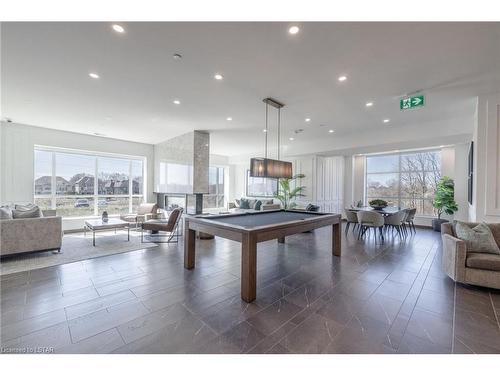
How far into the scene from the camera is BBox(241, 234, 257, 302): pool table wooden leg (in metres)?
2.62

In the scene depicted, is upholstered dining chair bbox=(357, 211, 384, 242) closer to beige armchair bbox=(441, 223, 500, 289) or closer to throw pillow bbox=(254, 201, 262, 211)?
beige armchair bbox=(441, 223, 500, 289)

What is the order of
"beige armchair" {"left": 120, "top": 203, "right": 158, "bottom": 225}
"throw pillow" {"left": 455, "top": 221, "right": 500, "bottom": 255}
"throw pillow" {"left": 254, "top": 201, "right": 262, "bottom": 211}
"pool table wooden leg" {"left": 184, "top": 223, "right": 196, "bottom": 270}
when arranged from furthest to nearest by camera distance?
"throw pillow" {"left": 254, "top": 201, "right": 262, "bottom": 211} < "beige armchair" {"left": 120, "top": 203, "right": 158, "bottom": 225} < "pool table wooden leg" {"left": 184, "top": 223, "right": 196, "bottom": 270} < "throw pillow" {"left": 455, "top": 221, "right": 500, "bottom": 255}

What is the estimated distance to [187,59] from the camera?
2924 mm

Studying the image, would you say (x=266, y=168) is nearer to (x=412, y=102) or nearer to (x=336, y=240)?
(x=336, y=240)

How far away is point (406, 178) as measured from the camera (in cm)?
802

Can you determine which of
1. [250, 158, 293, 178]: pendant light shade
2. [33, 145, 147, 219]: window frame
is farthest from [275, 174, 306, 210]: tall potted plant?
[33, 145, 147, 219]: window frame

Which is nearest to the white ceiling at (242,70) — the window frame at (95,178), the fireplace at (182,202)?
the window frame at (95,178)

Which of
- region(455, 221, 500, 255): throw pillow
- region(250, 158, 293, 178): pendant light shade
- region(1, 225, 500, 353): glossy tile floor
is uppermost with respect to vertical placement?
region(250, 158, 293, 178): pendant light shade

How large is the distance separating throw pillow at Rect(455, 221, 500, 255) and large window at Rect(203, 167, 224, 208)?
29.4 ft

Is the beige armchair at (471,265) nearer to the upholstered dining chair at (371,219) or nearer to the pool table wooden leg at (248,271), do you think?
the upholstered dining chair at (371,219)

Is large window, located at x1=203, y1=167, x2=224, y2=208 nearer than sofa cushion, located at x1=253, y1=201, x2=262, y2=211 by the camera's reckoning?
No

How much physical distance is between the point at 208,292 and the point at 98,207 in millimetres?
6722

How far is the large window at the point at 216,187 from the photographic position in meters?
10.7
